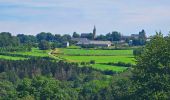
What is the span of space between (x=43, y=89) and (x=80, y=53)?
69937 mm

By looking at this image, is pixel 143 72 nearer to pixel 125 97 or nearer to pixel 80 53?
pixel 125 97

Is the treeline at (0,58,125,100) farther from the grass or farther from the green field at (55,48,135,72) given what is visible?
the green field at (55,48,135,72)

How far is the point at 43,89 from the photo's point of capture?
159 feet

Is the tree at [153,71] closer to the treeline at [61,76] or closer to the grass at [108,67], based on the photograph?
the treeline at [61,76]

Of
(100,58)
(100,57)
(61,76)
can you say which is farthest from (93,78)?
(100,57)

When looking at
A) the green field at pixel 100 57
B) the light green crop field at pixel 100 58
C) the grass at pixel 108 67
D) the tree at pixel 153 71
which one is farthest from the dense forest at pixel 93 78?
the light green crop field at pixel 100 58

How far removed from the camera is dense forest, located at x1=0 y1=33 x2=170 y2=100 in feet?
90.2

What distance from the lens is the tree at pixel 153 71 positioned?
27141 mm

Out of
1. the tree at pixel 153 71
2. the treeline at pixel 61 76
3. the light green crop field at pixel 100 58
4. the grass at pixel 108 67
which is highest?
the tree at pixel 153 71

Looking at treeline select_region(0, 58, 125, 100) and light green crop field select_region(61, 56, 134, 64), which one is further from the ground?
light green crop field select_region(61, 56, 134, 64)

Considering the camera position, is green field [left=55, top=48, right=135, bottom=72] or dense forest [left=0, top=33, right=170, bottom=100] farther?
green field [left=55, top=48, right=135, bottom=72]

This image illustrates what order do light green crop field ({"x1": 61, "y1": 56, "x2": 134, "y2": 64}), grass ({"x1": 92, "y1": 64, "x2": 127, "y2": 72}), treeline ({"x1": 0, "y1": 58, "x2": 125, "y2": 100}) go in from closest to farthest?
1. treeline ({"x1": 0, "y1": 58, "x2": 125, "y2": 100})
2. grass ({"x1": 92, "y1": 64, "x2": 127, "y2": 72})
3. light green crop field ({"x1": 61, "y1": 56, "x2": 134, "y2": 64})

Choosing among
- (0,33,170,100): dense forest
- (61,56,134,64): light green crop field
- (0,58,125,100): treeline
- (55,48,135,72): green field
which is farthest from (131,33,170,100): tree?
(61,56,134,64): light green crop field

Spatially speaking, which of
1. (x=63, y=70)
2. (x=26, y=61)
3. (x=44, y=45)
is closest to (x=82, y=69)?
(x=63, y=70)
